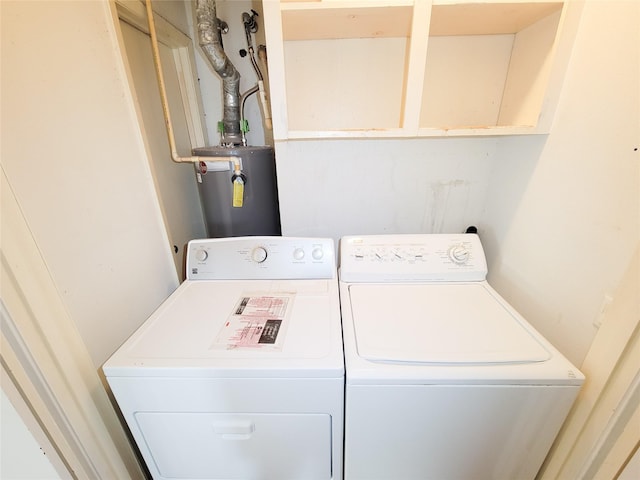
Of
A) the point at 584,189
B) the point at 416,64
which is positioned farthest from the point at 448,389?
the point at 416,64

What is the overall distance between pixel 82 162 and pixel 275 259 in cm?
73

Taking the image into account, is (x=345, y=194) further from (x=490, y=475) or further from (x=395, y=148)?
(x=490, y=475)

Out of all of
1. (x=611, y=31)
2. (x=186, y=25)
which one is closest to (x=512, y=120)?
(x=611, y=31)

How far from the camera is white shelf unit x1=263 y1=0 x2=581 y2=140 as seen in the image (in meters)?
0.92

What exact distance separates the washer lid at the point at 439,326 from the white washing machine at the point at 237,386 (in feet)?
0.38

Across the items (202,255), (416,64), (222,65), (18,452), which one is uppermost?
(222,65)

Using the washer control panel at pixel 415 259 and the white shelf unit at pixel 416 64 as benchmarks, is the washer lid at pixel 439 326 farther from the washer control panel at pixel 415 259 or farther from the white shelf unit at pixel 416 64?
the white shelf unit at pixel 416 64

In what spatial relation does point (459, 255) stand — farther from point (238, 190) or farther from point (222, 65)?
point (222, 65)

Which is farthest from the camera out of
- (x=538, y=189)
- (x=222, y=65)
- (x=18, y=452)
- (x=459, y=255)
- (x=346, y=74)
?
Answer: (x=222, y=65)

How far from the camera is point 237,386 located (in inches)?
29.9

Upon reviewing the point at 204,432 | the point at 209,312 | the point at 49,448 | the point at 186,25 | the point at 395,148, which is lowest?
the point at 204,432

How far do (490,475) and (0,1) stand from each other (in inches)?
73.7

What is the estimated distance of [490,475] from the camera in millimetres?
882

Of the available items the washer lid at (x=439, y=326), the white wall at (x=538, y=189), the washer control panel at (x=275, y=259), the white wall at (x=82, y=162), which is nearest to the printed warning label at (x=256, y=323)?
the washer control panel at (x=275, y=259)
